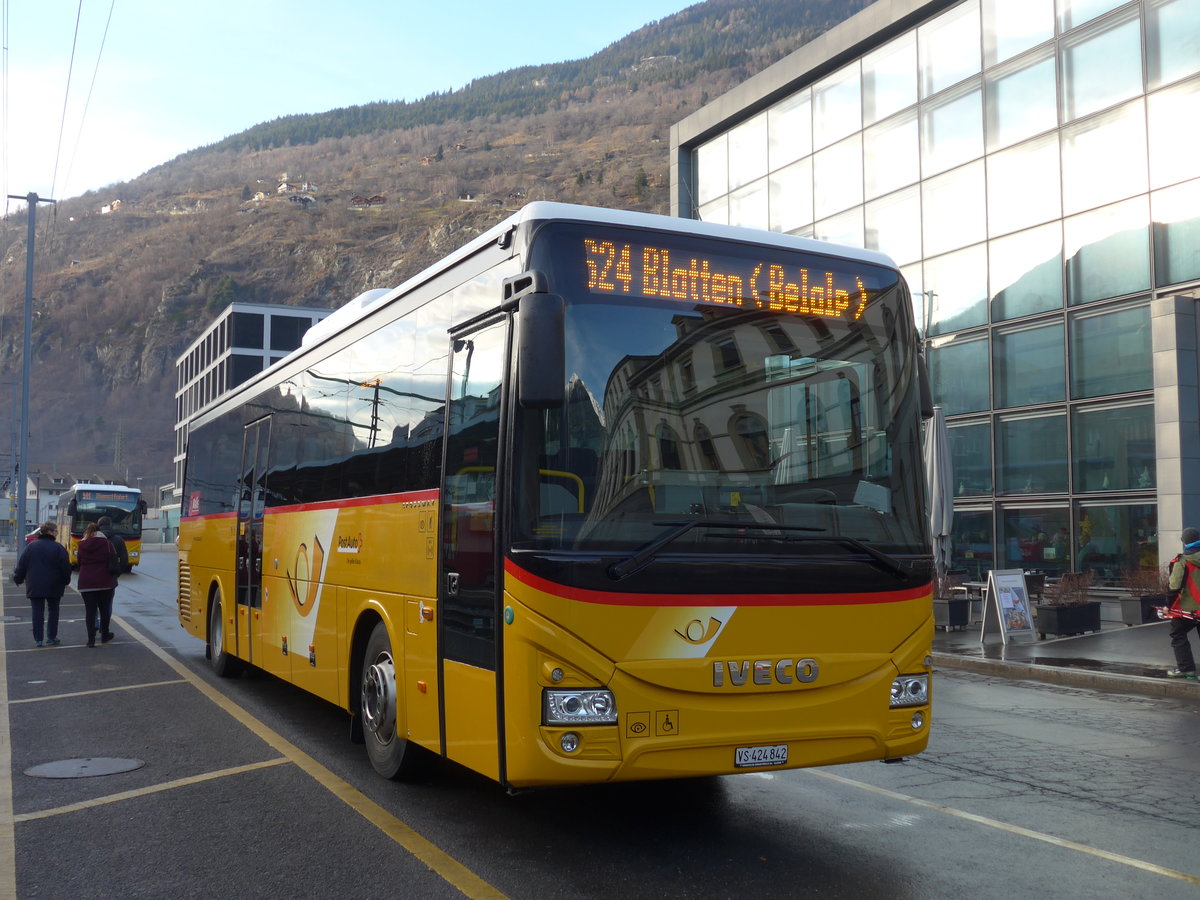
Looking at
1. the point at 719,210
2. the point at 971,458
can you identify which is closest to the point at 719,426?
the point at 971,458

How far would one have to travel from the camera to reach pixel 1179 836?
6176 mm

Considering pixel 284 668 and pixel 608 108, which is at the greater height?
pixel 608 108

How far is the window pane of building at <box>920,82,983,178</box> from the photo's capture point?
24.9 metres

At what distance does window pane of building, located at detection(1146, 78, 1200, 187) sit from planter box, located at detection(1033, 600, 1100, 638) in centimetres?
881

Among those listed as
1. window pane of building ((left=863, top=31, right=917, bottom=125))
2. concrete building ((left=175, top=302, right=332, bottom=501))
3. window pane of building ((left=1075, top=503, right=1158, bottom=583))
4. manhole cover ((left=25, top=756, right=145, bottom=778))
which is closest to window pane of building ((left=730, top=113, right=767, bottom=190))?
window pane of building ((left=863, top=31, right=917, bottom=125))

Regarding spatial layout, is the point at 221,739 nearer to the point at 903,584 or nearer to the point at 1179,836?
the point at 903,584

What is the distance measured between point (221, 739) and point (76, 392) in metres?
174

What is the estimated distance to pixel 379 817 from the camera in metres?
6.32

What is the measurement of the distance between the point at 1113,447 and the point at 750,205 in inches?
514

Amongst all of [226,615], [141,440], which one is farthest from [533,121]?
[226,615]

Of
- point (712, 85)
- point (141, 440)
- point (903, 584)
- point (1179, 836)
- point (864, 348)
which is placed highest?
point (712, 85)

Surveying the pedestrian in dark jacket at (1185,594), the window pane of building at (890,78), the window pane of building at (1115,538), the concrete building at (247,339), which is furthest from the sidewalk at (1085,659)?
the concrete building at (247,339)

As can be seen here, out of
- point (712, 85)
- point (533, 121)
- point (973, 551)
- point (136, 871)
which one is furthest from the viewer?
point (533, 121)

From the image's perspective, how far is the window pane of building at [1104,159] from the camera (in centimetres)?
2150
